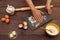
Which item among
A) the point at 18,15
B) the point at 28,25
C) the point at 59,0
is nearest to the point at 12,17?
the point at 18,15

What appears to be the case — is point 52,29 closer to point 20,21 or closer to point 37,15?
point 37,15

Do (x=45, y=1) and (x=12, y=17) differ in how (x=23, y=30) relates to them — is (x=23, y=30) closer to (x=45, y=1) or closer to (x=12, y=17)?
(x=12, y=17)

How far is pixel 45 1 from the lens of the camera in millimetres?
1498

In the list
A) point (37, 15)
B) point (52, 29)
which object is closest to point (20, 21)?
point (37, 15)

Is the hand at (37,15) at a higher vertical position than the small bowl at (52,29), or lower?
higher

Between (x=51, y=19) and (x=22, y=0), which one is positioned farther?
(x=22, y=0)

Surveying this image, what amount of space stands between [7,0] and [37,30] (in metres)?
0.38

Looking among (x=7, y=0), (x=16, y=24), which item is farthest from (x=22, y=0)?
(x=16, y=24)

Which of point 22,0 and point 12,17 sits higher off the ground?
point 22,0

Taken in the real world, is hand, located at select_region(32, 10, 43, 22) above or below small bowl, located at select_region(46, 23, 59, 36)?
above

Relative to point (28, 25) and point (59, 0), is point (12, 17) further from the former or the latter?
point (59, 0)

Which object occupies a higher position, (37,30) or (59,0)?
(59,0)

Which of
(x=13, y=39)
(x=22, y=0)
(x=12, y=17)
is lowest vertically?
(x=13, y=39)

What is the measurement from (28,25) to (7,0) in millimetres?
306
